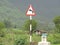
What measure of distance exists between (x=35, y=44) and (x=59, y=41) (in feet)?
15.4

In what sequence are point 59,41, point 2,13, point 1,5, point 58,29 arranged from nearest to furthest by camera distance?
point 59,41 < point 58,29 < point 2,13 < point 1,5

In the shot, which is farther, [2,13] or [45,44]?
[2,13]

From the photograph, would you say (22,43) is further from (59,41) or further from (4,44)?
(59,41)

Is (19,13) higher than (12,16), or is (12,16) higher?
(19,13)

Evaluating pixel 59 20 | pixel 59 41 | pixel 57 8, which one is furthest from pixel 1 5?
pixel 59 41

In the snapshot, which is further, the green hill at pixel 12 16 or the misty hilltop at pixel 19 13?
the misty hilltop at pixel 19 13

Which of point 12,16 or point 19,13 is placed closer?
point 12,16

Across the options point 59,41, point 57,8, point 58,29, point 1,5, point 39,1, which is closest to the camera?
point 59,41

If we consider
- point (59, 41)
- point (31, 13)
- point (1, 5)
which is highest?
point (1, 5)

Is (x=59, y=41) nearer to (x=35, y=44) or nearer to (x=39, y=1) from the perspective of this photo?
(x=35, y=44)

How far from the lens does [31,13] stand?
10.6m

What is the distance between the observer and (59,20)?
2847 centimetres

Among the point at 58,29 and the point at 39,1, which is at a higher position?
the point at 39,1

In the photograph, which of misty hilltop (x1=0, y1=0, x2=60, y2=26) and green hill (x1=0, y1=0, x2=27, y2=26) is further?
misty hilltop (x1=0, y1=0, x2=60, y2=26)
